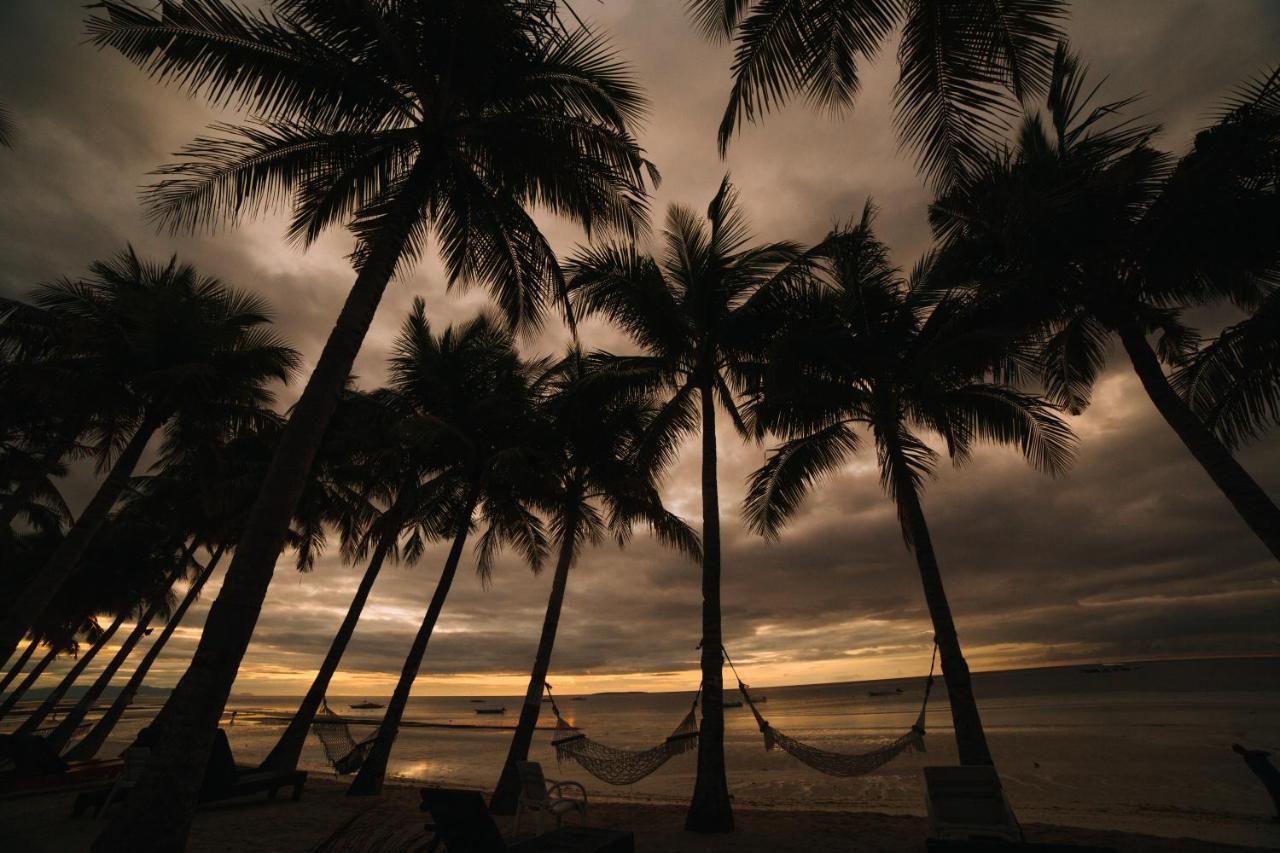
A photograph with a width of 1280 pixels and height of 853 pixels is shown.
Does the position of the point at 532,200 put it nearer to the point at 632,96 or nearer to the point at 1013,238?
the point at 632,96

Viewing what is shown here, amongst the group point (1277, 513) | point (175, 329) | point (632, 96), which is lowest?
point (1277, 513)

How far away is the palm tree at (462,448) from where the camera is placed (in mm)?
11812

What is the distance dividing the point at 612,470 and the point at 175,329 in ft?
27.4

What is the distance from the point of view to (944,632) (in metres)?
7.74

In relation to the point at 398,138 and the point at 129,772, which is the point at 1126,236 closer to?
the point at 398,138

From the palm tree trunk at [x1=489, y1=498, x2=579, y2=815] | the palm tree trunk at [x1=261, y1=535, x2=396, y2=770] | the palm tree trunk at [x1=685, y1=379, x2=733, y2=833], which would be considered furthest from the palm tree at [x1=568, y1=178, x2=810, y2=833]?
the palm tree trunk at [x1=261, y1=535, x2=396, y2=770]

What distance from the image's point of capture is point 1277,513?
6.28m

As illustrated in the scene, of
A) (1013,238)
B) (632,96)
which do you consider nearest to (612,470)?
(632,96)

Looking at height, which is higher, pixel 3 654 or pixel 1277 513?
pixel 1277 513

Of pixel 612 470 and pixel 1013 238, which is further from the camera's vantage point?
pixel 612 470

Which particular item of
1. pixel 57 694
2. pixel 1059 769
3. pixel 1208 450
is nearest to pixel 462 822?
pixel 1208 450

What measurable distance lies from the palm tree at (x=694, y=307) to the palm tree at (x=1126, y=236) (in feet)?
9.35

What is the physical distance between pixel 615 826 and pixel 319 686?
24.2ft

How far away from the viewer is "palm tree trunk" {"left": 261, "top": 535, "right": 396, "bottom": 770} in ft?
36.3
